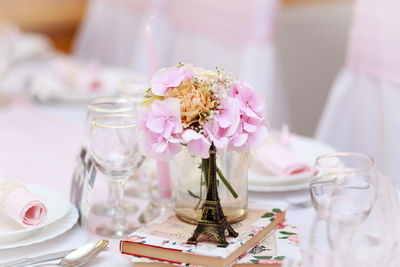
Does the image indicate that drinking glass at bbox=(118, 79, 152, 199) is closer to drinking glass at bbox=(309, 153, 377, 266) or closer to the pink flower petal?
the pink flower petal

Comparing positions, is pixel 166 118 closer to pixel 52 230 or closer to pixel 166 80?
pixel 166 80

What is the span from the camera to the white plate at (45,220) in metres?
0.83

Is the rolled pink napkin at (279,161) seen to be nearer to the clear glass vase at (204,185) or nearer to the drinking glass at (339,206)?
the clear glass vase at (204,185)

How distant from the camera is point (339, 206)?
0.66 metres

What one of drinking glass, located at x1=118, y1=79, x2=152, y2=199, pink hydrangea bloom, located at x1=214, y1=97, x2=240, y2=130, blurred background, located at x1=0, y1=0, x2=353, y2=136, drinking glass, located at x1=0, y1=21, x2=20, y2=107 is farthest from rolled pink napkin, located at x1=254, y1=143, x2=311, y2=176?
blurred background, located at x1=0, y1=0, x2=353, y2=136

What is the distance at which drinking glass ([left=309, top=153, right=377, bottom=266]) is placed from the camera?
0.65m

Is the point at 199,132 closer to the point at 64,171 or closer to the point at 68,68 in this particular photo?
the point at 64,171

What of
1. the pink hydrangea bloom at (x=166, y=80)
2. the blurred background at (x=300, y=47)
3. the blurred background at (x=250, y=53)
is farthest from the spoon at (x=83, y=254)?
the blurred background at (x=300, y=47)

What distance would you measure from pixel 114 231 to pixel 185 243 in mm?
197

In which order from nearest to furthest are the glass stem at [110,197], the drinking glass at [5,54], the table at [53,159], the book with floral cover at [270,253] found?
the book with floral cover at [270,253] → the table at [53,159] → the glass stem at [110,197] → the drinking glass at [5,54]

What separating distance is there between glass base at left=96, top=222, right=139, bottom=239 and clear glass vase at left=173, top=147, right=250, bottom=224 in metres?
0.11

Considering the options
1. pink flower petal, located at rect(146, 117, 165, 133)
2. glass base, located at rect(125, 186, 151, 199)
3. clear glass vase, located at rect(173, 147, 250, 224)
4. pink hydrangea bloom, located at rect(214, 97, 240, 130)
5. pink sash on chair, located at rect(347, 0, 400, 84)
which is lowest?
glass base, located at rect(125, 186, 151, 199)

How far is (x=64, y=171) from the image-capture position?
4.14ft

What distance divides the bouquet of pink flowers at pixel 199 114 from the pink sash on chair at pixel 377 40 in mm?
933
